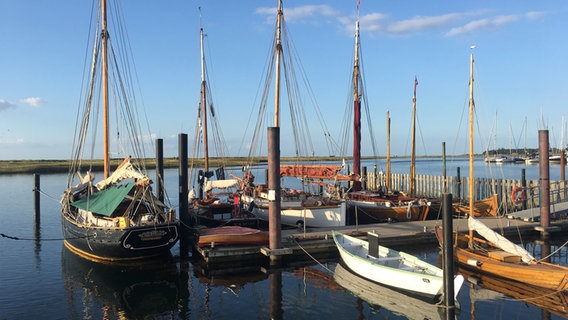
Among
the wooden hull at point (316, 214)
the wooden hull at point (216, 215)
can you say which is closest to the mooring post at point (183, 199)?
the wooden hull at point (216, 215)

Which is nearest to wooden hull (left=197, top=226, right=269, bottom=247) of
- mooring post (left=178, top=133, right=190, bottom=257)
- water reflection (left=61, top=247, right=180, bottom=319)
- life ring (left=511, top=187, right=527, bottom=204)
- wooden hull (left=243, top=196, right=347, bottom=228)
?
water reflection (left=61, top=247, right=180, bottom=319)

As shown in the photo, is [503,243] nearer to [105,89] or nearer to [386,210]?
[386,210]

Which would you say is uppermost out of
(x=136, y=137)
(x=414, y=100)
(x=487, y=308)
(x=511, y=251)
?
(x=414, y=100)

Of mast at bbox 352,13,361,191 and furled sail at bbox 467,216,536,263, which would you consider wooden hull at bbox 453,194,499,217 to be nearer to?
mast at bbox 352,13,361,191

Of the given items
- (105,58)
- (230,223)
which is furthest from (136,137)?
(230,223)

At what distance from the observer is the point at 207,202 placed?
2941 cm

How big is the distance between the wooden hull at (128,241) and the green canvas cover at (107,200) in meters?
0.99

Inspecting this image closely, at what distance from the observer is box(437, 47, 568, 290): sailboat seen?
15688mm

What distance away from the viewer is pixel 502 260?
58.0 feet

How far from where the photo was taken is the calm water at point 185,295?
14.6 m

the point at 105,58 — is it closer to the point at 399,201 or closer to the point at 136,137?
the point at 136,137

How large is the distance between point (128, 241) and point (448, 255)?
14527 millimetres

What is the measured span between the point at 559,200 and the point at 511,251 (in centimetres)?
1736

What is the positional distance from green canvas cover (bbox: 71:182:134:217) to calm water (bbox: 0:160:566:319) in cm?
281
